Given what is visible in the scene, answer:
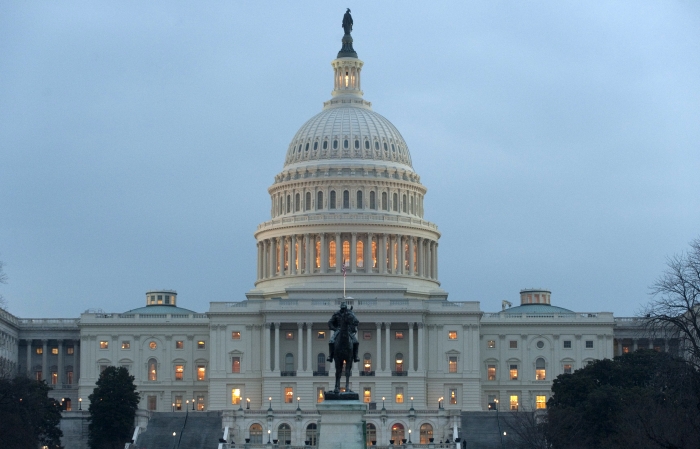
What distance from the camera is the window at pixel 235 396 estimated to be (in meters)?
199

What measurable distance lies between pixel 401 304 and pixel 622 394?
52.0 m

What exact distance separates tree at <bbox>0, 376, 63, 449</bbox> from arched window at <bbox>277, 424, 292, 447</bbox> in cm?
2089

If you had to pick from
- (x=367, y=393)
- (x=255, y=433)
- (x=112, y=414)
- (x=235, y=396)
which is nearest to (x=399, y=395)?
(x=367, y=393)

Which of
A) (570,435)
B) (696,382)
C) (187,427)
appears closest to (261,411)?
(187,427)

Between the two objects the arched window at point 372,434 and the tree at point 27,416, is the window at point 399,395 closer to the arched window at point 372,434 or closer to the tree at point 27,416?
the arched window at point 372,434

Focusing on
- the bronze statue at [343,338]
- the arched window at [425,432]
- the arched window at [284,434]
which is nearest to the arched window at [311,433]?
the arched window at [284,434]

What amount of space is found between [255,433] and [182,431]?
7.11 meters

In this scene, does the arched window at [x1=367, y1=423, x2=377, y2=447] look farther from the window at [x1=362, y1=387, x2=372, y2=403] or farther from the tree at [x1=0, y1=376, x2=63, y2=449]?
the tree at [x1=0, y1=376, x2=63, y2=449]

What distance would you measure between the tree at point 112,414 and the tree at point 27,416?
3.66 meters

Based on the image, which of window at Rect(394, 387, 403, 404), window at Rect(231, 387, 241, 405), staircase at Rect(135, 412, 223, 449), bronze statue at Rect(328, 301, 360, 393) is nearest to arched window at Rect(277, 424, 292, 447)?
staircase at Rect(135, 412, 223, 449)

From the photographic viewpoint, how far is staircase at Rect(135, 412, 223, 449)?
170m

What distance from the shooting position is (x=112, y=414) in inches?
6767

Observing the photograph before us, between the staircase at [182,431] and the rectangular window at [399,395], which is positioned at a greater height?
the rectangular window at [399,395]

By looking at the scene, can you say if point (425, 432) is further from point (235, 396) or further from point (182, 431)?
point (235, 396)
